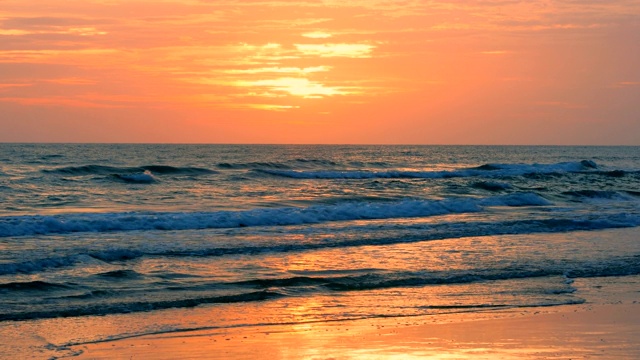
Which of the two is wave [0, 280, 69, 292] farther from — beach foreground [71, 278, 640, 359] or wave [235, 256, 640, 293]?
beach foreground [71, 278, 640, 359]

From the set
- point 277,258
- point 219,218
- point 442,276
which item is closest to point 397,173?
point 219,218

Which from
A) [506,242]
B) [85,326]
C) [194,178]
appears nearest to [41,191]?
[194,178]

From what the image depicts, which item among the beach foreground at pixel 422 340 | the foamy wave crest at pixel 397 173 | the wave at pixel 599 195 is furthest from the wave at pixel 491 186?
the beach foreground at pixel 422 340

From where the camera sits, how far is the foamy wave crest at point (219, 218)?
2022 centimetres

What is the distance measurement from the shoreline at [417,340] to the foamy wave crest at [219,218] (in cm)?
1142

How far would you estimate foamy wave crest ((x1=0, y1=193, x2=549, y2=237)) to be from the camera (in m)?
20.2

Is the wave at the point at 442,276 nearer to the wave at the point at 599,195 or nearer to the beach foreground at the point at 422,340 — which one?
the beach foreground at the point at 422,340

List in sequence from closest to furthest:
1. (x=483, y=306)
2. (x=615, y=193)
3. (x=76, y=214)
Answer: (x=483, y=306) → (x=76, y=214) → (x=615, y=193)

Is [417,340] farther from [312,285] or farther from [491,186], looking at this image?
[491,186]

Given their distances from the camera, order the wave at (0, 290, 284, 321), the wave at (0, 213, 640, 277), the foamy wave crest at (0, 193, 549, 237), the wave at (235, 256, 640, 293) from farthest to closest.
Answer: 1. the foamy wave crest at (0, 193, 549, 237)
2. the wave at (0, 213, 640, 277)
3. the wave at (235, 256, 640, 293)
4. the wave at (0, 290, 284, 321)

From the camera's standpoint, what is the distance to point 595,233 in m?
21.2

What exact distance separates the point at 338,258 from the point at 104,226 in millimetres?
8023

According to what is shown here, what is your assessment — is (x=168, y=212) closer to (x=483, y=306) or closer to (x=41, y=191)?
(x=41, y=191)

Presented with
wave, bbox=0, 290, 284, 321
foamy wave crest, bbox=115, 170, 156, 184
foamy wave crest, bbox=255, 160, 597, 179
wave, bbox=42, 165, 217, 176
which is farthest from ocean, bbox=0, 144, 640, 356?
foamy wave crest, bbox=255, 160, 597, 179
